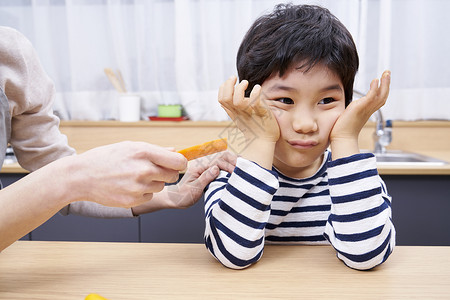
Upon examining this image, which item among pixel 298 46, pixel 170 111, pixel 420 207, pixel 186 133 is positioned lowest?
pixel 420 207

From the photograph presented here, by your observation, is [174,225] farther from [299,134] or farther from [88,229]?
[299,134]

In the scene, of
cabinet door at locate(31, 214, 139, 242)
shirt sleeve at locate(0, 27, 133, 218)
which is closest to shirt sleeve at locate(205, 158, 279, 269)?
shirt sleeve at locate(0, 27, 133, 218)

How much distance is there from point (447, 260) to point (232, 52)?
63.7 inches

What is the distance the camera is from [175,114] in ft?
6.68

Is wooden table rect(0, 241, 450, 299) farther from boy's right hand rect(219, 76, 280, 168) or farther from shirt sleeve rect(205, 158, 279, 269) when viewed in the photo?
boy's right hand rect(219, 76, 280, 168)

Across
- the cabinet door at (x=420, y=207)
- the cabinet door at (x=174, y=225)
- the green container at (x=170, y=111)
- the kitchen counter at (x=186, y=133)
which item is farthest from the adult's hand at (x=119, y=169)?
the green container at (x=170, y=111)

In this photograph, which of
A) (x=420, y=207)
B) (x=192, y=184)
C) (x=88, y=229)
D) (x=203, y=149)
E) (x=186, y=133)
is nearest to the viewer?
(x=203, y=149)

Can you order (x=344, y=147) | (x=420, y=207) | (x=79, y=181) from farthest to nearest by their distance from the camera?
(x=420, y=207) < (x=344, y=147) < (x=79, y=181)

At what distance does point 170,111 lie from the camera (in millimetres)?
2031

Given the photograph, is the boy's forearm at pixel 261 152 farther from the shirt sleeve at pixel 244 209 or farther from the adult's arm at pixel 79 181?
the adult's arm at pixel 79 181

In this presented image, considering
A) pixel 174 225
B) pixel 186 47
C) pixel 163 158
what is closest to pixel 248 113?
pixel 163 158

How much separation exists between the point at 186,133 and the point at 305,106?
4.25 ft

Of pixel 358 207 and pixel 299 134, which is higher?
pixel 299 134

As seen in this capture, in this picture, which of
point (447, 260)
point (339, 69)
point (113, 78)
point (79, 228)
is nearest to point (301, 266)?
point (447, 260)
